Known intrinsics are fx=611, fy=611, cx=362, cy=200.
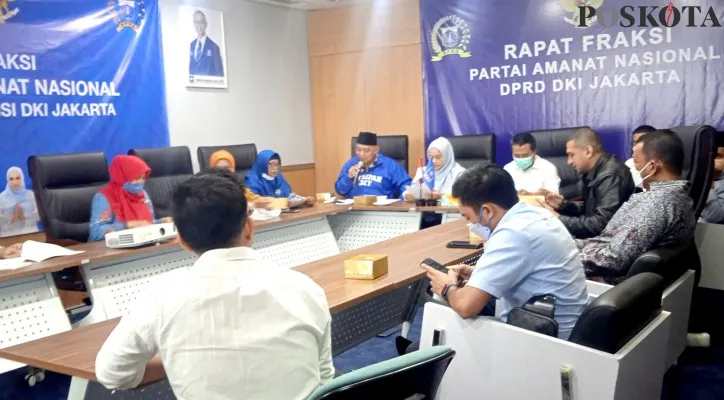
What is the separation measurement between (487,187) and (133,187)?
8.34ft

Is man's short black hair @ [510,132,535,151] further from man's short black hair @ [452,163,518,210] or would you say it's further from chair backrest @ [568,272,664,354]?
chair backrest @ [568,272,664,354]

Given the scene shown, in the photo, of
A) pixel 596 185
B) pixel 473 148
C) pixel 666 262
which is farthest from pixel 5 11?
pixel 666 262

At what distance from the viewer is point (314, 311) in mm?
→ 1261

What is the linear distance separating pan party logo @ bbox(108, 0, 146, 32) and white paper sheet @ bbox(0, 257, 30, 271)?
8.86ft

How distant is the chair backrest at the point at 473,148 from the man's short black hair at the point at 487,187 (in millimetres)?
3193

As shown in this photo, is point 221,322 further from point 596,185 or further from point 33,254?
point 596,185

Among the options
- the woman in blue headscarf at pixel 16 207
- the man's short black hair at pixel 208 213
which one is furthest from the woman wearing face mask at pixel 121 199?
the man's short black hair at pixel 208 213

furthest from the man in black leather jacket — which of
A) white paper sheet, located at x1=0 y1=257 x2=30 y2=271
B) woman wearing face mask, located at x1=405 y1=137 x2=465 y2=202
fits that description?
white paper sheet, located at x1=0 y1=257 x2=30 y2=271

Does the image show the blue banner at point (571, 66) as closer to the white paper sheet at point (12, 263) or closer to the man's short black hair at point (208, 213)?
the white paper sheet at point (12, 263)

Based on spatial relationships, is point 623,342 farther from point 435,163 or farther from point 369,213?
point 435,163

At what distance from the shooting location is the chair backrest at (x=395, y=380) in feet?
3.55

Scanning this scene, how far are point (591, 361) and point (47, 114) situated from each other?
4.12m

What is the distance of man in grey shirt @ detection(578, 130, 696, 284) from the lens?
97.8 inches

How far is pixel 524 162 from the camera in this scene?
15.5 ft
